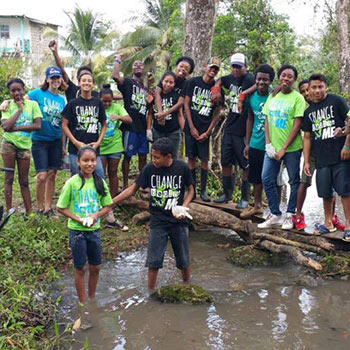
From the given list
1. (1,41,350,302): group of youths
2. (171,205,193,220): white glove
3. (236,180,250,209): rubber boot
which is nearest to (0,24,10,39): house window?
(1,41,350,302): group of youths

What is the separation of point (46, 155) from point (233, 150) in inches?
107

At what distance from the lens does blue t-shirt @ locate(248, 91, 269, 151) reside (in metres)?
6.60

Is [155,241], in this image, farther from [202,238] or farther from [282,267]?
[202,238]

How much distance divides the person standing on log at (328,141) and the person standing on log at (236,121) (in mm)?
1081

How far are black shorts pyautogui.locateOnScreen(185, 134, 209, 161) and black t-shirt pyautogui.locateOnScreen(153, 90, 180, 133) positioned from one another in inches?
13.5

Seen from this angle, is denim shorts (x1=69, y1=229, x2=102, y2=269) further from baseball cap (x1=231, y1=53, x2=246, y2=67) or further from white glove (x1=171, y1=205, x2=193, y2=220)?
baseball cap (x1=231, y1=53, x2=246, y2=67)

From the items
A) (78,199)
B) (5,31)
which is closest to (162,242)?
(78,199)

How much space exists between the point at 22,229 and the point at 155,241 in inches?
89.1

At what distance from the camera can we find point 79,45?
33.1 meters

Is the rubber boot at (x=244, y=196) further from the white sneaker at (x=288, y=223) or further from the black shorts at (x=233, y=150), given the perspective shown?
the white sneaker at (x=288, y=223)

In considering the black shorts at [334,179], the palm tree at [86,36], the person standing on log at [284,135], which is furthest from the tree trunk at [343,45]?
the palm tree at [86,36]

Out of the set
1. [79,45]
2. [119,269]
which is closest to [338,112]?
[119,269]

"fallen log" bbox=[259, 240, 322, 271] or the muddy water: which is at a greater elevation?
"fallen log" bbox=[259, 240, 322, 271]

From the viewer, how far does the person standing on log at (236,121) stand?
6770 millimetres
